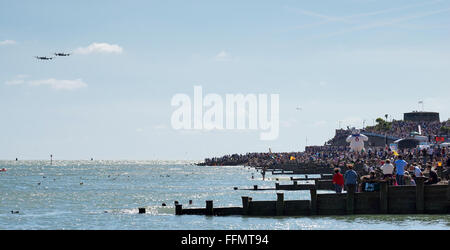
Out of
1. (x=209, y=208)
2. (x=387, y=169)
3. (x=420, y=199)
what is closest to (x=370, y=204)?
(x=387, y=169)

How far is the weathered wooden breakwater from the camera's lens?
1336 inches

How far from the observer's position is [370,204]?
3503 cm

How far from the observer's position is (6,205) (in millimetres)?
61250

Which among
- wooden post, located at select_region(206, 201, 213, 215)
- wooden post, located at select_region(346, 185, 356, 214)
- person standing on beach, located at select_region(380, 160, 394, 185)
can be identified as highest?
person standing on beach, located at select_region(380, 160, 394, 185)

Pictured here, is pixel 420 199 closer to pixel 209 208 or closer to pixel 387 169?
pixel 387 169

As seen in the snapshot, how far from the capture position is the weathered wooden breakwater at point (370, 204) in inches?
1336

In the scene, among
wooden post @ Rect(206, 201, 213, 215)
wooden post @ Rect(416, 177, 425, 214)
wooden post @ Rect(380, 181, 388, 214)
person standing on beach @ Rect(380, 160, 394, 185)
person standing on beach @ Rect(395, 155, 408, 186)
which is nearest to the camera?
wooden post @ Rect(416, 177, 425, 214)

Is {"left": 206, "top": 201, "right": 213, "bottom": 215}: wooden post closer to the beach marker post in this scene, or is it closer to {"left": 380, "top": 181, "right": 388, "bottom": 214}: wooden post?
the beach marker post

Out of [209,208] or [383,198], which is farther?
[209,208]

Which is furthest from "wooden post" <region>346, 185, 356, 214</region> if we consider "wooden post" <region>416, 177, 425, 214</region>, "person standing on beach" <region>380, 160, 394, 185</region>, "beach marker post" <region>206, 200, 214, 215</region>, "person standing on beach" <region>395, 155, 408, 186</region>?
"beach marker post" <region>206, 200, 214, 215</region>

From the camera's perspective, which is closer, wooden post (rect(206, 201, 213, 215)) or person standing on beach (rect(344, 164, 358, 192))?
person standing on beach (rect(344, 164, 358, 192))

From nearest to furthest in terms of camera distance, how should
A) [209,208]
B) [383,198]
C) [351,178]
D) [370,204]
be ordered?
[351,178] → [383,198] → [370,204] → [209,208]
